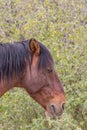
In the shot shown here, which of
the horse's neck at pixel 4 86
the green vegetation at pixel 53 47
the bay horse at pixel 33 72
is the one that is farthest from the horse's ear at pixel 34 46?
the green vegetation at pixel 53 47

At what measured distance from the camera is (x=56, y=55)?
187 inches

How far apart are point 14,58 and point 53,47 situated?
4.78 feet

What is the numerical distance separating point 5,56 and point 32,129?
3.51ft

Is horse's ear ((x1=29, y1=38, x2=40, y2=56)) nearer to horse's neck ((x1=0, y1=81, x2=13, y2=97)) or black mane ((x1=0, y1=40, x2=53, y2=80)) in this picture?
black mane ((x1=0, y1=40, x2=53, y2=80))

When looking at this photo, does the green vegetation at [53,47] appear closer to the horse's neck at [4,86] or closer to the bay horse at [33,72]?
the bay horse at [33,72]

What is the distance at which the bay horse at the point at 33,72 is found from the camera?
3426 millimetres

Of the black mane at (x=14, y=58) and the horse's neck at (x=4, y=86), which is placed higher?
the black mane at (x=14, y=58)

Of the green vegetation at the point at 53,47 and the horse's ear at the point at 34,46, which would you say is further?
the green vegetation at the point at 53,47

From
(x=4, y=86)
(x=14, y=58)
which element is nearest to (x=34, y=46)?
(x=14, y=58)

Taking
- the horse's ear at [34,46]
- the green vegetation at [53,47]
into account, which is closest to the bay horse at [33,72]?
the horse's ear at [34,46]

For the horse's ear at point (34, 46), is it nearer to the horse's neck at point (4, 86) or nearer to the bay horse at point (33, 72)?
the bay horse at point (33, 72)

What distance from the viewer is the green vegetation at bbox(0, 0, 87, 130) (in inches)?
174

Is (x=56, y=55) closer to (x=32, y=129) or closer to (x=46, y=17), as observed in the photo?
(x=46, y=17)

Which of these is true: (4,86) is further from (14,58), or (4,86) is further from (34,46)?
(34,46)
